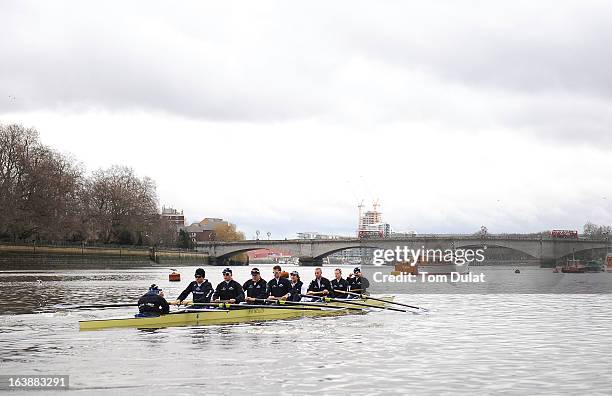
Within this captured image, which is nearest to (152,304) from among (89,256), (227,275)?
(227,275)

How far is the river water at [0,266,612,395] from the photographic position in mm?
18031

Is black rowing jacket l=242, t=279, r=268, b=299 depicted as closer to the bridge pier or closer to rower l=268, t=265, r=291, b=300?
rower l=268, t=265, r=291, b=300

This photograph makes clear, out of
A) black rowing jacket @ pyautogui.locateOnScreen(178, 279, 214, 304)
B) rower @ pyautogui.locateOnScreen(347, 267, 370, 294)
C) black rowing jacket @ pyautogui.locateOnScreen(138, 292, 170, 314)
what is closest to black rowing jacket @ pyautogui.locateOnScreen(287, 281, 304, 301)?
black rowing jacket @ pyautogui.locateOnScreen(178, 279, 214, 304)

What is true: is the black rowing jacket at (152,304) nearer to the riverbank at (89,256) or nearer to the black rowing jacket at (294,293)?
the black rowing jacket at (294,293)

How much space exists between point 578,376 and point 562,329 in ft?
39.7

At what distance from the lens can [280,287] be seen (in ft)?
113

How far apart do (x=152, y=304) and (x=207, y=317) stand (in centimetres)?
242

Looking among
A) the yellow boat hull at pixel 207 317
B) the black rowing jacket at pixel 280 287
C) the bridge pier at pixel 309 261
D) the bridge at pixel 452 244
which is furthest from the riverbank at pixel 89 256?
the yellow boat hull at pixel 207 317

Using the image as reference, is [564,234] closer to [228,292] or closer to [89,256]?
[89,256]

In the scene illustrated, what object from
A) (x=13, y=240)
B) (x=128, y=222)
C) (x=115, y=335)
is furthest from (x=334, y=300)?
(x=128, y=222)

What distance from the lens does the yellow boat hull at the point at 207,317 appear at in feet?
87.8

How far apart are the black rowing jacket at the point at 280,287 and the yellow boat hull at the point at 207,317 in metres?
1.19

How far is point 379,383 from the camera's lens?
18203mm

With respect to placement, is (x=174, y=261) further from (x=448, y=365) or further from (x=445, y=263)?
(x=448, y=365)
